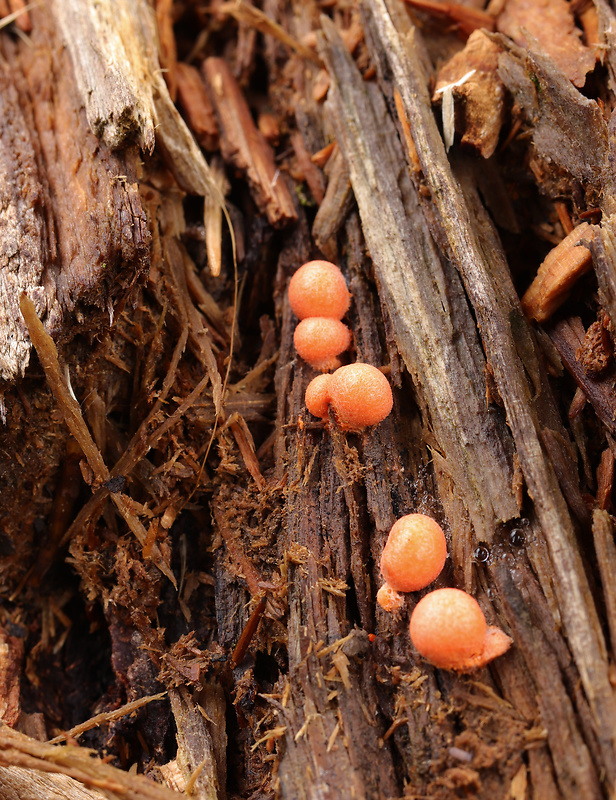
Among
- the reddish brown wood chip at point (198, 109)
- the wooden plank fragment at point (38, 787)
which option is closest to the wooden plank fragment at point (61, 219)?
the reddish brown wood chip at point (198, 109)

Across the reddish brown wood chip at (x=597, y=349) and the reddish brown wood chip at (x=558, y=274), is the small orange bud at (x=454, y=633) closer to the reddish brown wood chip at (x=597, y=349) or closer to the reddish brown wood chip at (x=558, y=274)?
the reddish brown wood chip at (x=597, y=349)

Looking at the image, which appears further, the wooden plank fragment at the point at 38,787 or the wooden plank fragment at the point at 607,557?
the wooden plank fragment at the point at 38,787

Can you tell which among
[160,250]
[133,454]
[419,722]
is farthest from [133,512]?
[419,722]

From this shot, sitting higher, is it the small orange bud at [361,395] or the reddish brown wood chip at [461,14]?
the reddish brown wood chip at [461,14]

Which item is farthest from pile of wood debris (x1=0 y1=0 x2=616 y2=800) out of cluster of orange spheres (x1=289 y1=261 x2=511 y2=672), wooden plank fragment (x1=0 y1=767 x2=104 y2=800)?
cluster of orange spheres (x1=289 y1=261 x2=511 y2=672)

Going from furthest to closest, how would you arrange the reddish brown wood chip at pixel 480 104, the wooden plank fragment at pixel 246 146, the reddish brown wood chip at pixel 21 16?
1. the reddish brown wood chip at pixel 21 16
2. the wooden plank fragment at pixel 246 146
3. the reddish brown wood chip at pixel 480 104

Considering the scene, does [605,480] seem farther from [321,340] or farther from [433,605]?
[321,340]

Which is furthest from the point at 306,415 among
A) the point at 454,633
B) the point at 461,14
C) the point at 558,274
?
the point at 461,14

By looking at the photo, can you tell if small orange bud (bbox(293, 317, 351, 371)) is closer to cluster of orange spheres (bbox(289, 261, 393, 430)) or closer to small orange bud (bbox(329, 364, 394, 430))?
cluster of orange spheres (bbox(289, 261, 393, 430))

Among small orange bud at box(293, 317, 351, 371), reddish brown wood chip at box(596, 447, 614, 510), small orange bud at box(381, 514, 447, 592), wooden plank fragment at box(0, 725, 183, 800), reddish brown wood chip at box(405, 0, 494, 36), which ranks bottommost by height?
wooden plank fragment at box(0, 725, 183, 800)
